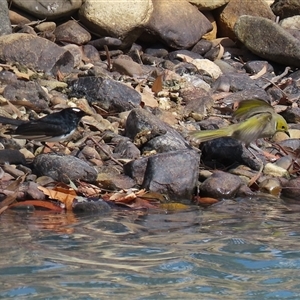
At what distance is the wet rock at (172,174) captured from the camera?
26.7 ft

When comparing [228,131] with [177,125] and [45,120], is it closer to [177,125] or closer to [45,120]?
[177,125]

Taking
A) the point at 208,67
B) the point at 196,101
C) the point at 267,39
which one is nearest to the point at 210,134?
the point at 196,101

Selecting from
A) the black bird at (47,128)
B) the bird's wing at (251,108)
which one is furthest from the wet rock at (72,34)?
the black bird at (47,128)

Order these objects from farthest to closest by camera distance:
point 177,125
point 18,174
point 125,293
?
point 177,125 < point 18,174 < point 125,293

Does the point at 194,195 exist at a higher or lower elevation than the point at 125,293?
lower

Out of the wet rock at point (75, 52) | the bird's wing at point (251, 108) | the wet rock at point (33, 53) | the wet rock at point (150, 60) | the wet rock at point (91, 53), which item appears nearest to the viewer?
the bird's wing at point (251, 108)

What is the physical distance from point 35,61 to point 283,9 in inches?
217

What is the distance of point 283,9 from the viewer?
1486cm

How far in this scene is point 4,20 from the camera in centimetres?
1192

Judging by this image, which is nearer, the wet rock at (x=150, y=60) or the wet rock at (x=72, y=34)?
the wet rock at (x=72, y=34)

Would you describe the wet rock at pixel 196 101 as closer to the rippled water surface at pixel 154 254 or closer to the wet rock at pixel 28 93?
the wet rock at pixel 28 93

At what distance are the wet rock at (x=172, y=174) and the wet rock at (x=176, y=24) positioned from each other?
207 inches

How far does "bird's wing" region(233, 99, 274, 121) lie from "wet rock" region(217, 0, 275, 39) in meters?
5.23

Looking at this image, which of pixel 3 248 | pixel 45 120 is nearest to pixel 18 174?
pixel 45 120
